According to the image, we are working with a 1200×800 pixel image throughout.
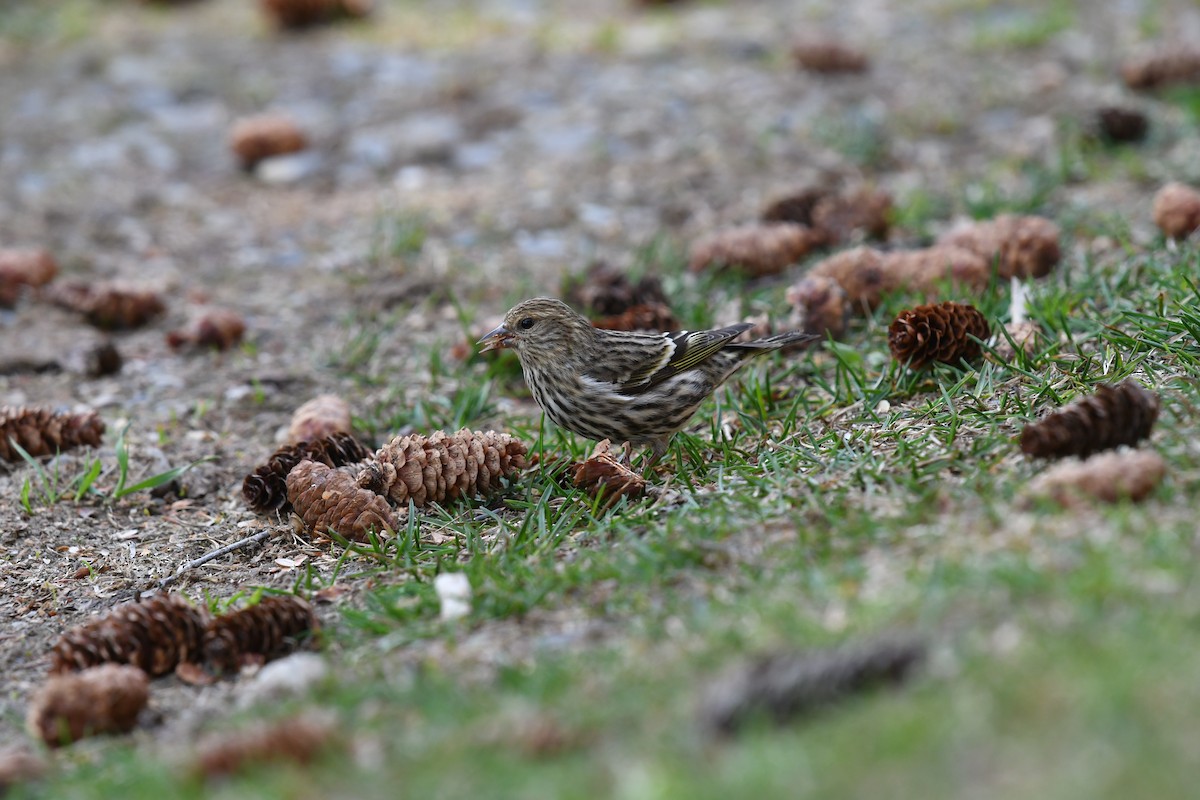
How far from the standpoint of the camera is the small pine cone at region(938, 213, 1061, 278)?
571 cm

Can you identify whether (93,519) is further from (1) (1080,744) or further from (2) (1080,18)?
(2) (1080,18)

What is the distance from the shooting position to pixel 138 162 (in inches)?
336

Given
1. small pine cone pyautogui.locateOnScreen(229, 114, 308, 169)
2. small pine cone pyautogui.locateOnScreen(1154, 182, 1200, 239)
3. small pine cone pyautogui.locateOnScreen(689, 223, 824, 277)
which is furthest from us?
small pine cone pyautogui.locateOnScreen(229, 114, 308, 169)

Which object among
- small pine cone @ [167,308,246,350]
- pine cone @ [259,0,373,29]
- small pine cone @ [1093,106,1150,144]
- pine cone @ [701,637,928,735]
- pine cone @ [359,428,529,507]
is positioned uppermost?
pine cone @ [259,0,373,29]

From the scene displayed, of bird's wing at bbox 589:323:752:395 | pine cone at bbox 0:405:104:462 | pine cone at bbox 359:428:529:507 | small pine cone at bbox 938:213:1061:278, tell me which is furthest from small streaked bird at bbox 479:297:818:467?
pine cone at bbox 0:405:104:462

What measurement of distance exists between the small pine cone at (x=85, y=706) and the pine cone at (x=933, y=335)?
281 cm

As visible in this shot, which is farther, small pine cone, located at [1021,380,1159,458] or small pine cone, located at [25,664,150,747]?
small pine cone, located at [1021,380,1159,458]

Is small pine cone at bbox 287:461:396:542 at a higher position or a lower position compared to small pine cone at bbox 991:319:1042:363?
lower

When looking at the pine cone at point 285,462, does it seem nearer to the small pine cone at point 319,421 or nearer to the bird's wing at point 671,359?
the small pine cone at point 319,421

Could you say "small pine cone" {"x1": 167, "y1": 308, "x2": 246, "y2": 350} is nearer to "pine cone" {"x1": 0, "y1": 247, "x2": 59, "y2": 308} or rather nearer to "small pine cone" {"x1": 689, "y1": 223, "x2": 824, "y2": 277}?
"pine cone" {"x1": 0, "y1": 247, "x2": 59, "y2": 308}

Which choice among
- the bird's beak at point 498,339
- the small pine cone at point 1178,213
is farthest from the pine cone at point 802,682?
the small pine cone at point 1178,213

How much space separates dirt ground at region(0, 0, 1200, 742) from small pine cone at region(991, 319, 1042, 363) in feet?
5.35

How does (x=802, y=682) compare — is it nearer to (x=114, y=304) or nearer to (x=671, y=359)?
(x=671, y=359)

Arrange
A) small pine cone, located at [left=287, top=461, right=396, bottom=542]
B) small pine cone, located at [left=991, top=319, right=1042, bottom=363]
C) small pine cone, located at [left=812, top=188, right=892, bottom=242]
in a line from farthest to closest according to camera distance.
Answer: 1. small pine cone, located at [left=812, top=188, right=892, bottom=242]
2. small pine cone, located at [left=991, top=319, right=1042, bottom=363]
3. small pine cone, located at [left=287, top=461, right=396, bottom=542]
